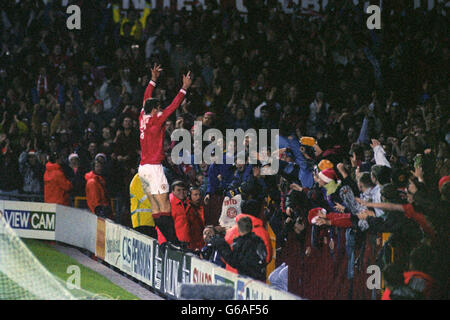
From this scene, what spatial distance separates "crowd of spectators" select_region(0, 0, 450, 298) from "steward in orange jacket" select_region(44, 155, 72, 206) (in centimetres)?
3

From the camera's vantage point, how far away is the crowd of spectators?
38.9 feet

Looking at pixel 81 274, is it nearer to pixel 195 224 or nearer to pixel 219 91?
pixel 195 224

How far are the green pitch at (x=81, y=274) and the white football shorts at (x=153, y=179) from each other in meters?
1.38

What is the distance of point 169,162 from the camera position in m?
13.3

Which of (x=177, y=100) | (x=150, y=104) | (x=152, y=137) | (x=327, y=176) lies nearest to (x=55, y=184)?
(x=152, y=137)

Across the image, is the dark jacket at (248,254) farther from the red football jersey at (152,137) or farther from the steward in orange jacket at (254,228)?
the red football jersey at (152,137)

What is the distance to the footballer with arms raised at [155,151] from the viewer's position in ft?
34.5

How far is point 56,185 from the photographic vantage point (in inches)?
564

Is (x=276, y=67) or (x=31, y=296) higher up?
(x=276, y=67)

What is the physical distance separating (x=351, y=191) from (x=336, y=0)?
9.34 meters

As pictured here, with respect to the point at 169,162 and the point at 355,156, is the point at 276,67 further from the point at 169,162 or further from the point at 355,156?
the point at 355,156

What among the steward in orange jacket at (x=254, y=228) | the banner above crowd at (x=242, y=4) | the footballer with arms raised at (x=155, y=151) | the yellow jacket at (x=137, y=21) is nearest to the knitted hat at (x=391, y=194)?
the steward in orange jacket at (x=254, y=228)

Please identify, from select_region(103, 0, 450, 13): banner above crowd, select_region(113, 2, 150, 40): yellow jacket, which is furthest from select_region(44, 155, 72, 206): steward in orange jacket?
select_region(103, 0, 450, 13): banner above crowd

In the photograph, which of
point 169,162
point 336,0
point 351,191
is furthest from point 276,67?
point 351,191
